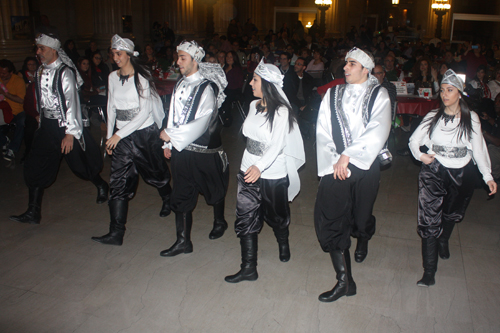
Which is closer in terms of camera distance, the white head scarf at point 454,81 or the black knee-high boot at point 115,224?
the white head scarf at point 454,81

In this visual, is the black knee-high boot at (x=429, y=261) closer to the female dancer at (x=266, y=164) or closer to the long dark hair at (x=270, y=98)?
the female dancer at (x=266, y=164)

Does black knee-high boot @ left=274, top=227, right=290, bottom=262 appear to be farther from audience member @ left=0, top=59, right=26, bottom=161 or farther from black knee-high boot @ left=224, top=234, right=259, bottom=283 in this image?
audience member @ left=0, top=59, right=26, bottom=161

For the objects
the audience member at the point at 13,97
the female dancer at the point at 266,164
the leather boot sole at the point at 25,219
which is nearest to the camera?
the female dancer at the point at 266,164

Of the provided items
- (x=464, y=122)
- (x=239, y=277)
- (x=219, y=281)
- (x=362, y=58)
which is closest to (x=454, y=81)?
(x=464, y=122)

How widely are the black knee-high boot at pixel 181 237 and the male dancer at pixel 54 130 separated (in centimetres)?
134

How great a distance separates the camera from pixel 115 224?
3.98 m

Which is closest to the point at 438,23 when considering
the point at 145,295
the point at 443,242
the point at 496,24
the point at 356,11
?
the point at 496,24

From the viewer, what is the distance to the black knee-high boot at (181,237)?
371cm

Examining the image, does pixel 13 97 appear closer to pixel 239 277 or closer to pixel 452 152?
pixel 239 277

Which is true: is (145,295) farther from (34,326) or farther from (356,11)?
(356,11)

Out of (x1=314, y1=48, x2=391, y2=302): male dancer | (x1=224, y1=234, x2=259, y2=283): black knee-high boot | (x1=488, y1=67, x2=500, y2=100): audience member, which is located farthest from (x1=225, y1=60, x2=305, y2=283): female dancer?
(x1=488, y1=67, x2=500, y2=100): audience member

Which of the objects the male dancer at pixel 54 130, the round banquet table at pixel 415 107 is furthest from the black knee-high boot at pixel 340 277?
the round banquet table at pixel 415 107

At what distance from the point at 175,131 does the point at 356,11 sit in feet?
93.3

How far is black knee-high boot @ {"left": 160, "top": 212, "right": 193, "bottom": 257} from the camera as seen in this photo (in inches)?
146
